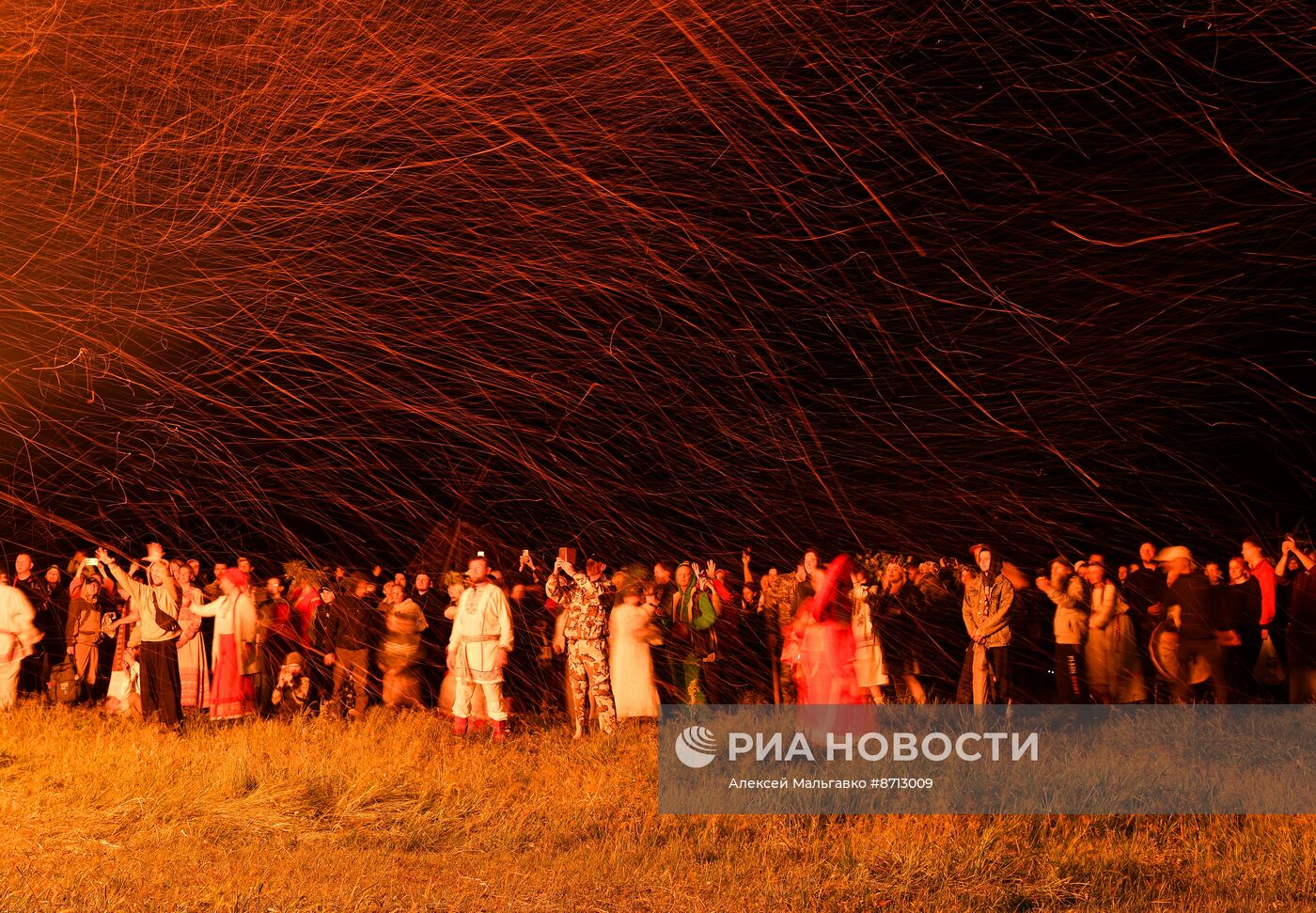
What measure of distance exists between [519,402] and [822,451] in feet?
24.4

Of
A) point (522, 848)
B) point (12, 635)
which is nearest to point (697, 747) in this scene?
point (522, 848)

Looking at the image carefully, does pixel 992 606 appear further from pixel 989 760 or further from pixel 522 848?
pixel 522 848

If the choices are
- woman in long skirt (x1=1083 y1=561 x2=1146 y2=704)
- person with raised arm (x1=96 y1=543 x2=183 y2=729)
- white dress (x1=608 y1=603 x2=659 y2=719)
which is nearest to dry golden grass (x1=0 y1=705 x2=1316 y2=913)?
white dress (x1=608 y1=603 x2=659 y2=719)

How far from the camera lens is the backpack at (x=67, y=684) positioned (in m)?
12.4

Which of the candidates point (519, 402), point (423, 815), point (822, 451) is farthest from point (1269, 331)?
point (423, 815)

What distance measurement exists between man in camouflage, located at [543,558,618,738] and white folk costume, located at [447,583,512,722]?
1.32ft

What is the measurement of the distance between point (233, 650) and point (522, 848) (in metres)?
5.10

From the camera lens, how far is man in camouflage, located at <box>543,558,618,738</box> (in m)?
10.4

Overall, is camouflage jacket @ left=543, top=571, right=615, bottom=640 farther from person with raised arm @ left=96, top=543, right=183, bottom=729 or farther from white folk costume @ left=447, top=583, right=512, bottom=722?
person with raised arm @ left=96, top=543, right=183, bottom=729

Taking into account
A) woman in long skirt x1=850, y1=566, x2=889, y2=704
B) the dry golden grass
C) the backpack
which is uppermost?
woman in long skirt x1=850, y1=566, x2=889, y2=704

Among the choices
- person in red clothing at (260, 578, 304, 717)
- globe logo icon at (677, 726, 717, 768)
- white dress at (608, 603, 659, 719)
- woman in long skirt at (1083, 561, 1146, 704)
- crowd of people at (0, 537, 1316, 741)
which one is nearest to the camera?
globe logo icon at (677, 726, 717, 768)

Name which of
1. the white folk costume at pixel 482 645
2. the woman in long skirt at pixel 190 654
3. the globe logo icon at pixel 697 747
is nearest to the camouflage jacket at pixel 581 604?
the white folk costume at pixel 482 645

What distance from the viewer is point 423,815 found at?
7.38m

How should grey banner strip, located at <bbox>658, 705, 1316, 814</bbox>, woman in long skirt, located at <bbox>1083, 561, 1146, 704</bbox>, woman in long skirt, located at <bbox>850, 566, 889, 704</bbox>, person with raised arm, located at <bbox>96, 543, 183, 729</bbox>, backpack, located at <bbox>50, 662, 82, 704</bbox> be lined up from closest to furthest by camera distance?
grey banner strip, located at <bbox>658, 705, 1316, 814</bbox> → woman in long skirt, located at <bbox>850, 566, 889, 704</bbox> → woman in long skirt, located at <bbox>1083, 561, 1146, 704</bbox> → person with raised arm, located at <bbox>96, 543, 183, 729</bbox> → backpack, located at <bbox>50, 662, 82, 704</bbox>
